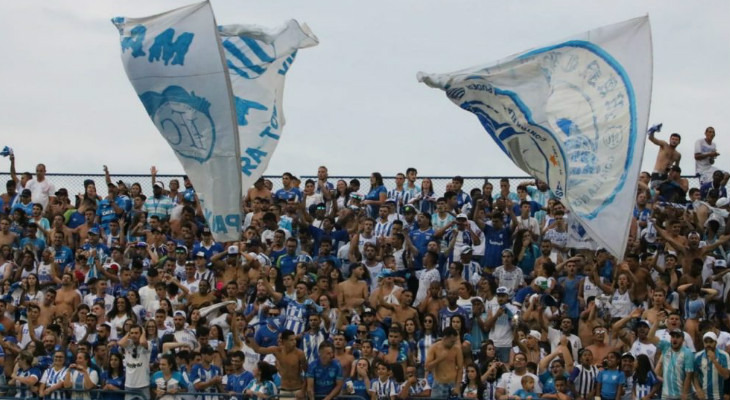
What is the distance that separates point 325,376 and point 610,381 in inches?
137

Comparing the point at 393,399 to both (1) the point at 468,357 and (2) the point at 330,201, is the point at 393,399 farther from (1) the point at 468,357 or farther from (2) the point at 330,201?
(2) the point at 330,201

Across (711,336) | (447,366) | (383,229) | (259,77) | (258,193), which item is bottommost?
(447,366)

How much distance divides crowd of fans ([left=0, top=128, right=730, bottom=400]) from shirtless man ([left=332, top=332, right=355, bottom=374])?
25mm

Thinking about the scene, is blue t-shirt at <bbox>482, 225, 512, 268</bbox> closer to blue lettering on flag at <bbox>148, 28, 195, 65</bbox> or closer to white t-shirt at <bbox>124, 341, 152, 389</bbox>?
white t-shirt at <bbox>124, 341, 152, 389</bbox>

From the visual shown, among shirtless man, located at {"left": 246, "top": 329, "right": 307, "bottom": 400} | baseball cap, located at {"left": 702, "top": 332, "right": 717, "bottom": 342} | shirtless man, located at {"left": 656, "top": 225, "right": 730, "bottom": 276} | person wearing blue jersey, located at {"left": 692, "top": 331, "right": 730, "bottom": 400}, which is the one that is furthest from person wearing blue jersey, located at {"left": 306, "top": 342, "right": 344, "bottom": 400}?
shirtless man, located at {"left": 656, "top": 225, "right": 730, "bottom": 276}

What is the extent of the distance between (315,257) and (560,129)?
760cm

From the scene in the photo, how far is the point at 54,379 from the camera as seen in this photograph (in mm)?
21922

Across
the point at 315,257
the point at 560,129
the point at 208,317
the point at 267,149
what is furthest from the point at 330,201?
the point at 560,129

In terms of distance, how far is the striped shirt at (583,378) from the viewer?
2027 centimetres

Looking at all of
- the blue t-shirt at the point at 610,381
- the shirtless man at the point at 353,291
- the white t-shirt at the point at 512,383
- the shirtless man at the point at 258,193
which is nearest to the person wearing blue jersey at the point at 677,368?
the blue t-shirt at the point at 610,381

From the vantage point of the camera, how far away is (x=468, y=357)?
20844 mm

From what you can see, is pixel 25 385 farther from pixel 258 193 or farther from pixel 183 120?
pixel 258 193

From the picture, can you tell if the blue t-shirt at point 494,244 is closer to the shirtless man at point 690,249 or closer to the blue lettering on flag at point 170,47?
the shirtless man at point 690,249

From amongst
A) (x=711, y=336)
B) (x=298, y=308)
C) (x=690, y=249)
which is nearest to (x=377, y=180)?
(x=298, y=308)
